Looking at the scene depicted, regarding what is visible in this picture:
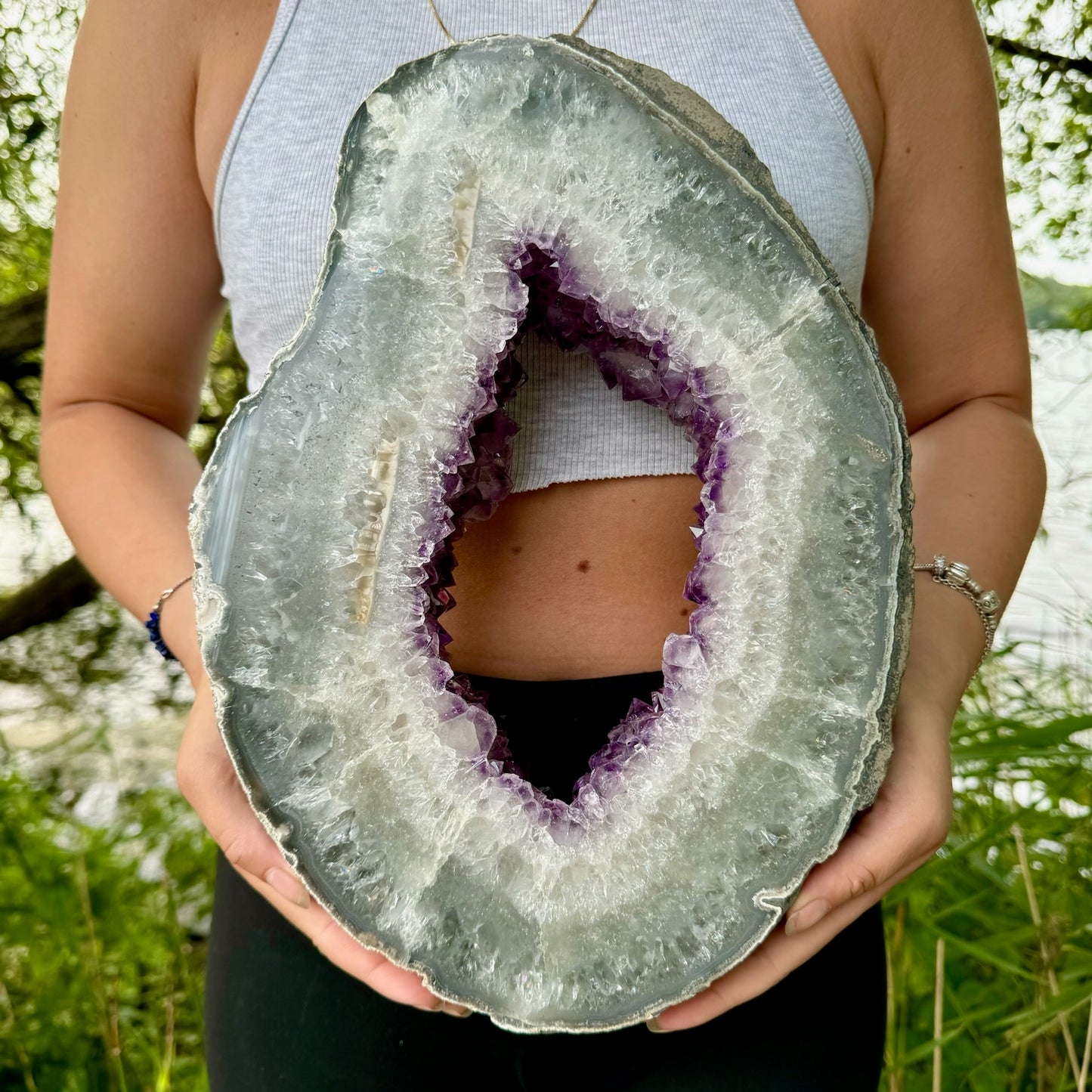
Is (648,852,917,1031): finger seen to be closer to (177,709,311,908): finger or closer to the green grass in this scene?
(177,709,311,908): finger

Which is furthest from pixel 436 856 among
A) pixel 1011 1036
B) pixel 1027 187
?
pixel 1027 187

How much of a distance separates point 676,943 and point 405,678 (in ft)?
0.69

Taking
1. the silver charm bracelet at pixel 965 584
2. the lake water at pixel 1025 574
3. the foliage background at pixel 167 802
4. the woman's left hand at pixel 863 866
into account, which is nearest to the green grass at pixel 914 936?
the foliage background at pixel 167 802

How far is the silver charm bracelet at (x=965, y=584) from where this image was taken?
2.36 feet

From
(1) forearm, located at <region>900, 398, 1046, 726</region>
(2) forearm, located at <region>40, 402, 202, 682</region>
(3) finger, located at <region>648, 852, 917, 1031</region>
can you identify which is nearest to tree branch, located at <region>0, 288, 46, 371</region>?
(2) forearm, located at <region>40, 402, 202, 682</region>

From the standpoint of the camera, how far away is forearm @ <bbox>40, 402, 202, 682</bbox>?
2.48 ft

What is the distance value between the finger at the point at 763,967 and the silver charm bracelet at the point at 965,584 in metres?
0.22

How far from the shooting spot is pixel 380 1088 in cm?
71

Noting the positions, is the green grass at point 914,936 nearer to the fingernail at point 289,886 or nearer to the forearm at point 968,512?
the forearm at point 968,512

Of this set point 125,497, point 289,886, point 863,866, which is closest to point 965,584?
point 863,866

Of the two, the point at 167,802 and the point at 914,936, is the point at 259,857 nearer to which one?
the point at 914,936

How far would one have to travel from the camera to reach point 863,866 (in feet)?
1.85

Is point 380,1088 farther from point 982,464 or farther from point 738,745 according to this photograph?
point 982,464

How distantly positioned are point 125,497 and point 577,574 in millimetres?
361
